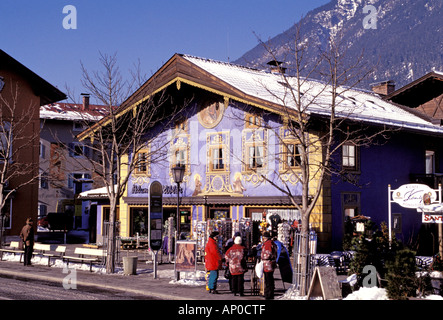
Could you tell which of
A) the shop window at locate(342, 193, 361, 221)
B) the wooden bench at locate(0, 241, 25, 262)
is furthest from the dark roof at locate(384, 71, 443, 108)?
the wooden bench at locate(0, 241, 25, 262)

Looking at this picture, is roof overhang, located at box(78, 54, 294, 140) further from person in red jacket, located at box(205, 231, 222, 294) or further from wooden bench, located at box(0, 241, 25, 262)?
person in red jacket, located at box(205, 231, 222, 294)

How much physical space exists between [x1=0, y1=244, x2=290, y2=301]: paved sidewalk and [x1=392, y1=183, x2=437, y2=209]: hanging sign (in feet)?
16.3

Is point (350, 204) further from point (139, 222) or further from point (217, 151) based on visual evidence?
point (139, 222)

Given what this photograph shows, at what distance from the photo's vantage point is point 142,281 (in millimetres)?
20297

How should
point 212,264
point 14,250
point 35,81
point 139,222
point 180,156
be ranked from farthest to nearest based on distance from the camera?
point 35,81, point 139,222, point 180,156, point 14,250, point 212,264

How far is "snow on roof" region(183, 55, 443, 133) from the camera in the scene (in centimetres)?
2806

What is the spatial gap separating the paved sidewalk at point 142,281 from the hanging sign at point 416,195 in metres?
4.96

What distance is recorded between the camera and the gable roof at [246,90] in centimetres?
2753

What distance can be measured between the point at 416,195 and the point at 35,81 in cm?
2747

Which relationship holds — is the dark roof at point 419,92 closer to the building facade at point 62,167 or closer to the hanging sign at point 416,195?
the hanging sign at point 416,195

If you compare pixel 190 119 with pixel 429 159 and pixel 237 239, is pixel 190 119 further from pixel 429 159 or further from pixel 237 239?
pixel 237 239

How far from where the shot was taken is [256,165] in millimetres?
29219

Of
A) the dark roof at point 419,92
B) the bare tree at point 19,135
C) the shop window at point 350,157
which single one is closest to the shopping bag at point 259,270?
the shop window at point 350,157

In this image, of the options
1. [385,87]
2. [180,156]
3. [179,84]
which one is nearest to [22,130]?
[180,156]
